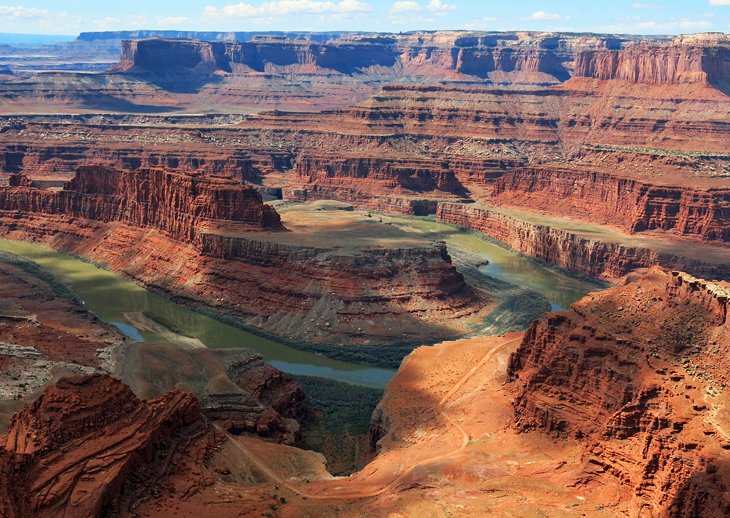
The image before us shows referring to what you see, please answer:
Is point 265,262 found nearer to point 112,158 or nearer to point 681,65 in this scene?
point 112,158

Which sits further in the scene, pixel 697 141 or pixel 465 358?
pixel 697 141

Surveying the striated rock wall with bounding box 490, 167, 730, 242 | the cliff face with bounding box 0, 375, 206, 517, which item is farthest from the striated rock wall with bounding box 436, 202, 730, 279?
the cliff face with bounding box 0, 375, 206, 517

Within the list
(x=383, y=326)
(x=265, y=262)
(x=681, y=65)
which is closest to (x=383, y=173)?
(x=681, y=65)

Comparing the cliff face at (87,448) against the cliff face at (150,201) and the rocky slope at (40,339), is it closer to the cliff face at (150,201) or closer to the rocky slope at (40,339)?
the rocky slope at (40,339)

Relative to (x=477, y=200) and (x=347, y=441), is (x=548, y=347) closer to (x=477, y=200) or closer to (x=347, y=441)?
(x=347, y=441)

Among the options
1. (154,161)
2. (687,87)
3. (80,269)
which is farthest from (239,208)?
(687,87)

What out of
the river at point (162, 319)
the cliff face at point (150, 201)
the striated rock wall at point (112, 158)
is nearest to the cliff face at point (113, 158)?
the striated rock wall at point (112, 158)
